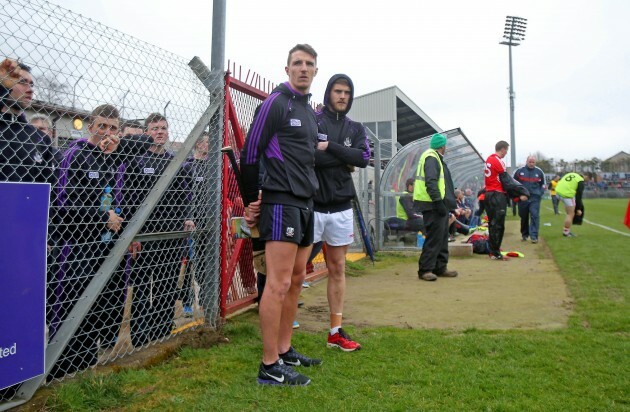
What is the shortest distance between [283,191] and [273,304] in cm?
72

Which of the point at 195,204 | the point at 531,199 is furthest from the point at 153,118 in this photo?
the point at 531,199

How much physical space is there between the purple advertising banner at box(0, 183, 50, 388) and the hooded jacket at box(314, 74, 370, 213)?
2004mm

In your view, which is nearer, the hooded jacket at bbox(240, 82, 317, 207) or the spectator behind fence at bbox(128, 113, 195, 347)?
the hooded jacket at bbox(240, 82, 317, 207)

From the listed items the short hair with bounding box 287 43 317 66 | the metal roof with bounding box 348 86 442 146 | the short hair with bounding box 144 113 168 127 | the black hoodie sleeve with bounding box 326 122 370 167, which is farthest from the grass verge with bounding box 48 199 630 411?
the metal roof with bounding box 348 86 442 146

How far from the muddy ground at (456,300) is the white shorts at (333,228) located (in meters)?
1.04

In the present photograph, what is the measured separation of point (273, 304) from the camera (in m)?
3.15

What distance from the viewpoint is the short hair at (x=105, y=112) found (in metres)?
2.99

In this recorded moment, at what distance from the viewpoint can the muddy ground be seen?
4.72m

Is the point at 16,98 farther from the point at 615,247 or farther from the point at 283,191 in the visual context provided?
the point at 615,247

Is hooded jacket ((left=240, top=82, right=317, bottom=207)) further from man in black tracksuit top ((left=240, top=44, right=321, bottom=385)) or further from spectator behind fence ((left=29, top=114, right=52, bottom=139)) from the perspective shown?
spectator behind fence ((left=29, top=114, right=52, bottom=139))

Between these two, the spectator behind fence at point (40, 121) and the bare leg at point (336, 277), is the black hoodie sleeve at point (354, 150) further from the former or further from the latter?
the spectator behind fence at point (40, 121)

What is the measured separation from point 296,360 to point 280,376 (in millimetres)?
404

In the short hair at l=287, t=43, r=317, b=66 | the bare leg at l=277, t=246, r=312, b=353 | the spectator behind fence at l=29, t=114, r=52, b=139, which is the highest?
the short hair at l=287, t=43, r=317, b=66

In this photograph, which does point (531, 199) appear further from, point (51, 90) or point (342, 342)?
point (51, 90)
